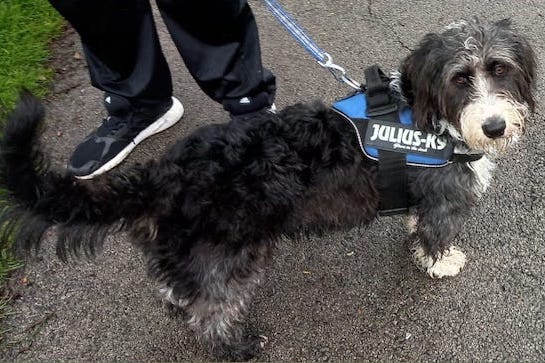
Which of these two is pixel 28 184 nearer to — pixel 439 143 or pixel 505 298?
pixel 439 143

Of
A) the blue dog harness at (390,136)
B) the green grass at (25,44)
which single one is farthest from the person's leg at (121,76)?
the blue dog harness at (390,136)

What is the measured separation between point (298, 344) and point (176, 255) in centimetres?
84

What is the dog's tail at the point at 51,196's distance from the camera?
5.99ft

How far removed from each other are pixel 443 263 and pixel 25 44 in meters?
3.40

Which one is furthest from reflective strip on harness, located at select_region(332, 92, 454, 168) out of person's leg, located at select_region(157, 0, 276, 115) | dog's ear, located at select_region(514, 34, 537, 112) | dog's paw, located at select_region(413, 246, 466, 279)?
person's leg, located at select_region(157, 0, 276, 115)

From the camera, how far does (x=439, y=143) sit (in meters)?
2.42

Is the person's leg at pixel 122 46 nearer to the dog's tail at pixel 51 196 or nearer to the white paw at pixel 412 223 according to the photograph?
the dog's tail at pixel 51 196

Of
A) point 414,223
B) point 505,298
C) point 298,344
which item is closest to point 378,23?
point 414,223

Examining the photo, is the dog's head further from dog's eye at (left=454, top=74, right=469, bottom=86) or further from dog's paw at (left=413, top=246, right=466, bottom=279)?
dog's paw at (left=413, top=246, right=466, bottom=279)

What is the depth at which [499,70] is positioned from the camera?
224 centimetres

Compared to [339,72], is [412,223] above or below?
below

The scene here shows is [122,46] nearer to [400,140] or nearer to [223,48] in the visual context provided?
[223,48]

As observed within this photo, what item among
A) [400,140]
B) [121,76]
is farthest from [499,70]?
[121,76]

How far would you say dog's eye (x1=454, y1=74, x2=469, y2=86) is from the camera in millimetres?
2232
